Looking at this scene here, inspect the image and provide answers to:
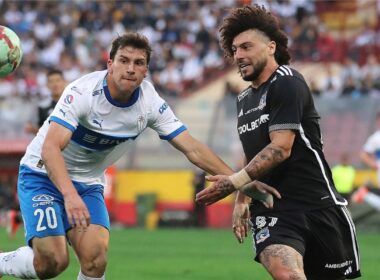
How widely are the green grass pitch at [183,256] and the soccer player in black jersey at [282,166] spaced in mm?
4165

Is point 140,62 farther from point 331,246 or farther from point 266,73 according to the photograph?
point 331,246

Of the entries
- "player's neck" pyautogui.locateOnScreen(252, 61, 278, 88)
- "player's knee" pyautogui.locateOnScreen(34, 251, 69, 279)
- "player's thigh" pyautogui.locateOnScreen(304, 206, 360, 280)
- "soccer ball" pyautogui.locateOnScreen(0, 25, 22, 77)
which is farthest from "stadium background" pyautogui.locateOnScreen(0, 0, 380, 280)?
"player's neck" pyautogui.locateOnScreen(252, 61, 278, 88)

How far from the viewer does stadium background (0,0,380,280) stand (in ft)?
76.7

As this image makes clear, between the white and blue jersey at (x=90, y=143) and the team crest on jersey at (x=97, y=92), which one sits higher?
the team crest on jersey at (x=97, y=92)

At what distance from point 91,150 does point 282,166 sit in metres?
1.71

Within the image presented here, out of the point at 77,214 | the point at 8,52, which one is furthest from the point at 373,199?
the point at 77,214

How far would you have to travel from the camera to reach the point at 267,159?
6.82m

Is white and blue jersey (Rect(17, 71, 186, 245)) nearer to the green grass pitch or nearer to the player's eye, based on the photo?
the player's eye

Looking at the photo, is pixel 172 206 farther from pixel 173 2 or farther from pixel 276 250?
pixel 276 250

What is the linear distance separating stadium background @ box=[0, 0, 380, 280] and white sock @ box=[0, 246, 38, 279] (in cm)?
913

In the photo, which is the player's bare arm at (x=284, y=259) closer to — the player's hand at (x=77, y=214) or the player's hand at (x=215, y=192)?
the player's hand at (x=215, y=192)

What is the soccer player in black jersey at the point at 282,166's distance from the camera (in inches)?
271

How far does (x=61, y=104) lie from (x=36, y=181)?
2.84 ft

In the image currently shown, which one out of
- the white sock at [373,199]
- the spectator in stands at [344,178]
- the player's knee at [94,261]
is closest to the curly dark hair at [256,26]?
the player's knee at [94,261]
